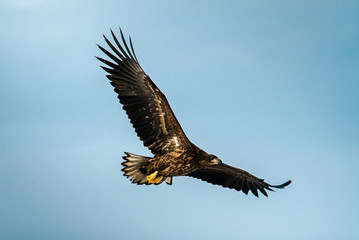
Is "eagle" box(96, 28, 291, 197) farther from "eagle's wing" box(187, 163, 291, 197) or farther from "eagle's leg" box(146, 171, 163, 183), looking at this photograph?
"eagle's wing" box(187, 163, 291, 197)

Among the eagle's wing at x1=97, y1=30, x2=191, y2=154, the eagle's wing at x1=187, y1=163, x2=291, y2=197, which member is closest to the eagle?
the eagle's wing at x1=97, y1=30, x2=191, y2=154

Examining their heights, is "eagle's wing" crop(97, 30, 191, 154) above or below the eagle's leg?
above

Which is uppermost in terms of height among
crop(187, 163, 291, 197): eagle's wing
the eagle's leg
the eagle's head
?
crop(187, 163, 291, 197): eagle's wing

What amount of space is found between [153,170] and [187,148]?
978 mm

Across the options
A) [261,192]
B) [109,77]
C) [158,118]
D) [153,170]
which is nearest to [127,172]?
[153,170]

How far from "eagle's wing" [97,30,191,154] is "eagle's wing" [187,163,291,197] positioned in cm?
244

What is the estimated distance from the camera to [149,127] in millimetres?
12148

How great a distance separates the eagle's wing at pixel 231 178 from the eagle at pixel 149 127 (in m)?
2.11

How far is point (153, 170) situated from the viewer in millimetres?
12148

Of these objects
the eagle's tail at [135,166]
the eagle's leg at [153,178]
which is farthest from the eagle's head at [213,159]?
the eagle's tail at [135,166]

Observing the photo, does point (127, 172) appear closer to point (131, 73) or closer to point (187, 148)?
point (187, 148)

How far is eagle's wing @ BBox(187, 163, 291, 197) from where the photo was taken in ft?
47.0

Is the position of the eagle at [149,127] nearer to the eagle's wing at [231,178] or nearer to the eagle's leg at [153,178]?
the eagle's leg at [153,178]

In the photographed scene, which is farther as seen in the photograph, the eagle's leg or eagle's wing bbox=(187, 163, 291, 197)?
eagle's wing bbox=(187, 163, 291, 197)
